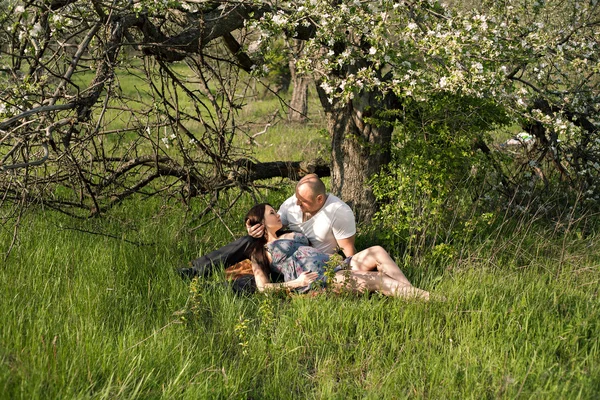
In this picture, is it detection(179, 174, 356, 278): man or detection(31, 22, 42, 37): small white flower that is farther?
detection(179, 174, 356, 278): man

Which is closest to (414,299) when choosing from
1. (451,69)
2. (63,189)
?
(451,69)

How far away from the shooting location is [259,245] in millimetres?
5430

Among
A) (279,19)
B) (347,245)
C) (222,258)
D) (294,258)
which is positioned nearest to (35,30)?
(279,19)

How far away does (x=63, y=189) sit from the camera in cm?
763

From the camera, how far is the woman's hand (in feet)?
16.1

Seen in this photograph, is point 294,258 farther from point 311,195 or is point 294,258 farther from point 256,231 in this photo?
point 311,195

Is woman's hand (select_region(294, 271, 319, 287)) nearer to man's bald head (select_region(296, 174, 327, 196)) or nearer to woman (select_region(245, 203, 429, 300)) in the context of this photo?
woman (select_region(245, 203, 429, 300))

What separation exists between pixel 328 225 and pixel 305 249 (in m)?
0.33

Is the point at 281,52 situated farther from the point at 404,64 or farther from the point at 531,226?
the point at 531,226

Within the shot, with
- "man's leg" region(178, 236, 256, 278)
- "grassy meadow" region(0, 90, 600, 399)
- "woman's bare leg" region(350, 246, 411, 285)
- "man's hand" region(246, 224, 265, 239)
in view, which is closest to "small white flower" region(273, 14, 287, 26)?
"man's hand" region(246, 224, 265, 239)

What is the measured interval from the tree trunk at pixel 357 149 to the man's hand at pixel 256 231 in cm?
133

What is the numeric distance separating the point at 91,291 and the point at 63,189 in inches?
136

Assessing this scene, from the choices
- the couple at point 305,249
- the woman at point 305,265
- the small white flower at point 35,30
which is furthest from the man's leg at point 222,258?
the small white flower at point 35,30

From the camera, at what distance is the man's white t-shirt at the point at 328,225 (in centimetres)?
543
